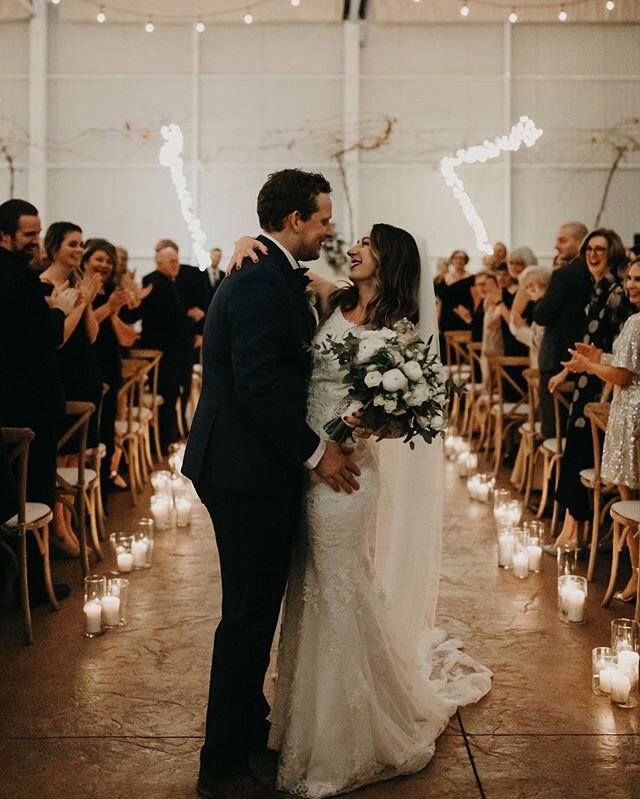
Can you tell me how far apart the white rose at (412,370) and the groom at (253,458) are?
0.97 feet

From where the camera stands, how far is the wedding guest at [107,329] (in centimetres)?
572

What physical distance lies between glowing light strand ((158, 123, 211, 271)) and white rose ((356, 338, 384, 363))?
11440mm

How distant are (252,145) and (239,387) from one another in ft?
41.2

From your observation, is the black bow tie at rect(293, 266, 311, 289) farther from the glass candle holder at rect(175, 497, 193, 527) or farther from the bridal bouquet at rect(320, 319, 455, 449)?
the glass candle holder at rect(175, 497, 193, 527)

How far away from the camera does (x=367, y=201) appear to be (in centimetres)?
1459

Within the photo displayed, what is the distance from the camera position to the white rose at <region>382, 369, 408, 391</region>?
2.58m

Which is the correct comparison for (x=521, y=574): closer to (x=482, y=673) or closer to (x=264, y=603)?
(x=482, y=673)

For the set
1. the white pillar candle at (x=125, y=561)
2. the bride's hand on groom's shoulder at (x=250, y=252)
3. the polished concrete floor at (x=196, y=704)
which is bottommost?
the polished concrete floor at (x=196, y=704)

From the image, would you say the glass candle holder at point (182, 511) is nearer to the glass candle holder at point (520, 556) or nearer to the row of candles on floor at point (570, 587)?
the row of candles on floor at point (570, 587)

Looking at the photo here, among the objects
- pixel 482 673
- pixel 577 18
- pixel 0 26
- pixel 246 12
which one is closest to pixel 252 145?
pixel 246 12

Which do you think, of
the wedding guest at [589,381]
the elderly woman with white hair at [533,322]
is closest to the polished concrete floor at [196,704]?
the wedding guest at [589,381]

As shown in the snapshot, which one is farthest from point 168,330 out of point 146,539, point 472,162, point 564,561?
point 472,162

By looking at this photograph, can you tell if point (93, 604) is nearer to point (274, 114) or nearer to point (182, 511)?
point (182, 511)

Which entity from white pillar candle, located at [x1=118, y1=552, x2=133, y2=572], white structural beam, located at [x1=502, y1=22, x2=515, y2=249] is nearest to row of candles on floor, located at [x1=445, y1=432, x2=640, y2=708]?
white pillar candle, located at [x1=118, y1=552, x2=133, y2=572]
